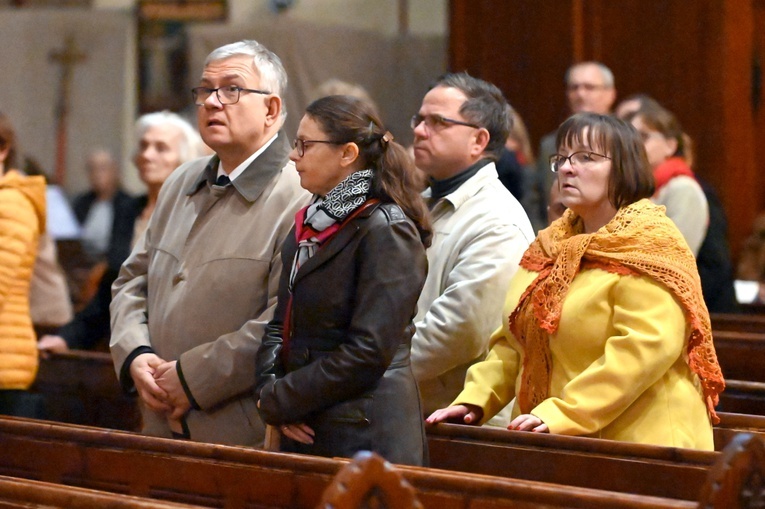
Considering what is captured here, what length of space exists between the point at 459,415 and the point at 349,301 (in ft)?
2.02

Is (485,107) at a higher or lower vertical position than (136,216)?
higher

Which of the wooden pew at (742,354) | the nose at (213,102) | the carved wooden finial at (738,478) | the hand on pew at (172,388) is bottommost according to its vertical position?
the wooden pew at (742,354)

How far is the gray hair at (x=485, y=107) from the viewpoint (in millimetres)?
3568

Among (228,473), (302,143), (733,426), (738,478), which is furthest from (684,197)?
(738,478)

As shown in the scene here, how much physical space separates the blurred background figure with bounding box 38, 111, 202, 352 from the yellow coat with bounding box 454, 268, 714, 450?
2.11 meters

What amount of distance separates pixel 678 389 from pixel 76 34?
8.07 m

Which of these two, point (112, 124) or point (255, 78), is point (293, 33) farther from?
point (255, 78)

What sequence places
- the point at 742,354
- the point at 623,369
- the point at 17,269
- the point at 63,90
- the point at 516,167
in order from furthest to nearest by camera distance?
1. the point at 63,90
2. the point at 516,167
3. the point at 742,354
4. the point at 17,269
5. the point at 623,369

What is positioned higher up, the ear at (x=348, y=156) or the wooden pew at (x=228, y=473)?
the ear at (x=348, y=156)

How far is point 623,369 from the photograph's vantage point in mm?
2758

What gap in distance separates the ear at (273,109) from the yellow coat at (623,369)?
2.96 ft

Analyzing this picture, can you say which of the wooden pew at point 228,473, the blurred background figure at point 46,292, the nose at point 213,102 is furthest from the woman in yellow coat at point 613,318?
the blurred background figure at point 46,292

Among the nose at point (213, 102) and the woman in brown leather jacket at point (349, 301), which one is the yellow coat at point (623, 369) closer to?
the woman in brown leather jacket at point (349, 301)

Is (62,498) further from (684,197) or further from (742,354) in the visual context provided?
(684,197)
